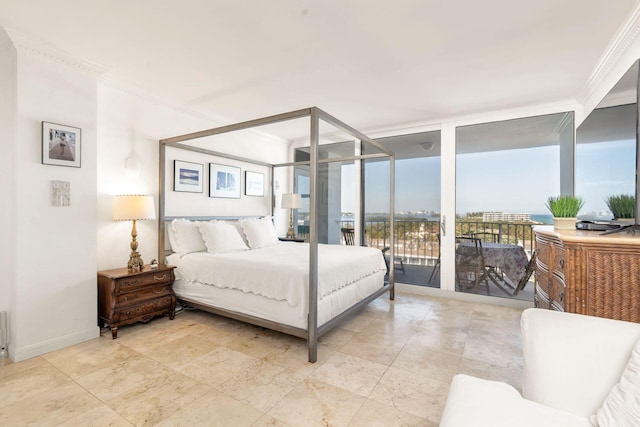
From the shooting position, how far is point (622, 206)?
2209 mm

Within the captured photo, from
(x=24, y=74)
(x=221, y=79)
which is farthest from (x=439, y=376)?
(x=24, y=74)

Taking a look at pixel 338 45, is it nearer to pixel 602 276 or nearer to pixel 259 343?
pixel 602 276

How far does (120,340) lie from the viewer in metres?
2.85

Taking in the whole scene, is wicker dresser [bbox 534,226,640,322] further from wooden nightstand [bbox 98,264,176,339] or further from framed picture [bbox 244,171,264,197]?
framed picture [bbox 244,171,264,197]

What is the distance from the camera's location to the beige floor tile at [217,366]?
223cm

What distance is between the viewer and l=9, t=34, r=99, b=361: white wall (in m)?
2.50

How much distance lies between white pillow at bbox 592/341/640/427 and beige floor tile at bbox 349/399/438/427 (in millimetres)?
947

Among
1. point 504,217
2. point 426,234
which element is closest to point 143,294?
point 426,234

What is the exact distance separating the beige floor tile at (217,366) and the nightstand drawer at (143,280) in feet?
3.58

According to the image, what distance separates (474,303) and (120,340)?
4.22 metres

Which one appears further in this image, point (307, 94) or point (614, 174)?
point (307, 94)

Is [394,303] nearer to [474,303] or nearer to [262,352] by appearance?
[474,303]

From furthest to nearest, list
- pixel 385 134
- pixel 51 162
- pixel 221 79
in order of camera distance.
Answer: pixel 385 134
pixel 221 79
pixel 51 162

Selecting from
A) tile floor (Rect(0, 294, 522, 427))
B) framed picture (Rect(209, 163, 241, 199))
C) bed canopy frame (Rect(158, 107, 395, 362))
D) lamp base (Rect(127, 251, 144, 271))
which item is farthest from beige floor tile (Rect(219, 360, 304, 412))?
framed picture (Rect(209, 163, 241, 199))
